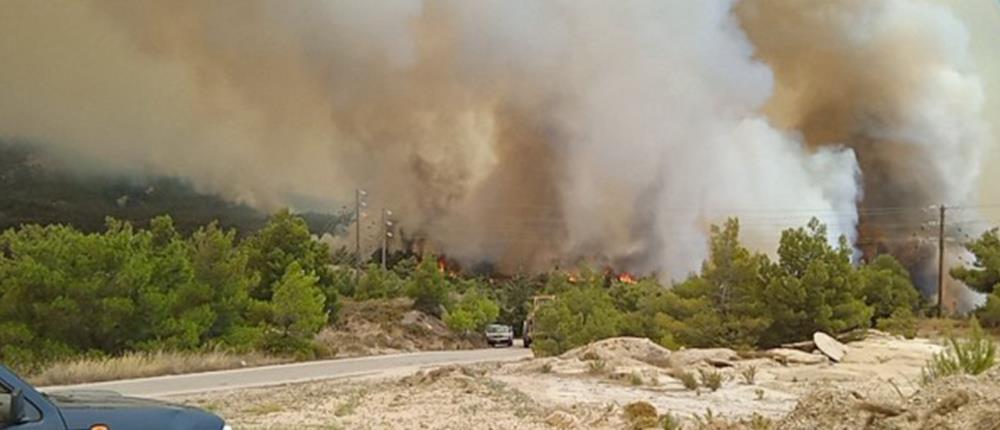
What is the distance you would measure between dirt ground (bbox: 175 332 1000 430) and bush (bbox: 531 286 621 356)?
7135 mm

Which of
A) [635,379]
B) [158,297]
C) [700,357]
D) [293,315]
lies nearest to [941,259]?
[700,357]

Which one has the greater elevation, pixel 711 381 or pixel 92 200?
pixel 92 200

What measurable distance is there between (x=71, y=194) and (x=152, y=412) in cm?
2683

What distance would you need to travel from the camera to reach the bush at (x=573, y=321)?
94.6 feet

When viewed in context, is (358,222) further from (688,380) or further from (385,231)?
(688,380)

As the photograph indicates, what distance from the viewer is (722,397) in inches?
554

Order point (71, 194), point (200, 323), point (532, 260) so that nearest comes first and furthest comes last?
1. point (200, 323)
2. point (71, 194)
3. point (532, 260)

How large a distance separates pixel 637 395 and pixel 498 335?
26511mm

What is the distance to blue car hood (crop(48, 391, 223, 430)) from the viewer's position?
13.2 feet

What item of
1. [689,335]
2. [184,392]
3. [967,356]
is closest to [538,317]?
[689,335]

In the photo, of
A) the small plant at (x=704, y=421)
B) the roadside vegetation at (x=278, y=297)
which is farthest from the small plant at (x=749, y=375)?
the roadside vegetation at (x=278, y=297)

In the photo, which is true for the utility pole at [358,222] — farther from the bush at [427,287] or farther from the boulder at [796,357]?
the boulder at [796,357]

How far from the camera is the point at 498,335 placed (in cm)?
4034

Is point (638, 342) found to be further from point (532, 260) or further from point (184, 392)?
point (532, 260)
